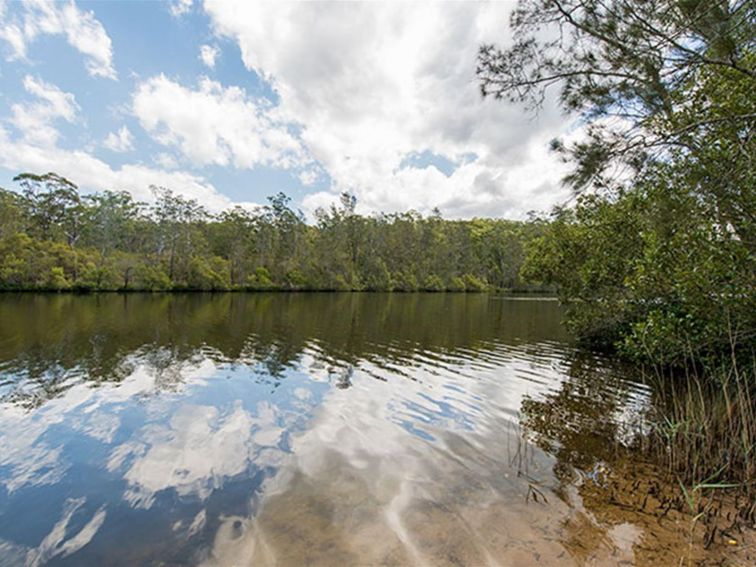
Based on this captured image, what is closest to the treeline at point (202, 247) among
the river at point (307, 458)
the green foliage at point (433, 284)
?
the green foliage at point (433, 284)

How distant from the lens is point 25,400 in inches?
320

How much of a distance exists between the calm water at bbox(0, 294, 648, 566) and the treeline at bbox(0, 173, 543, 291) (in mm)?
29519

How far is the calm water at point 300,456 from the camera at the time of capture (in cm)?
397

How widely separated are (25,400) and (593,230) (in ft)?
51.9

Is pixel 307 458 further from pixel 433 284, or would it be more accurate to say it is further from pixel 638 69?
pixel 433 284

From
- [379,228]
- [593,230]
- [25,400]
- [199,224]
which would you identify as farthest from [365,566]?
[379,228]

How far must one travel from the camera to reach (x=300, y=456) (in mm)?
6031

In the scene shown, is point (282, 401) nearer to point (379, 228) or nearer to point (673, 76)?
point (673, 76)

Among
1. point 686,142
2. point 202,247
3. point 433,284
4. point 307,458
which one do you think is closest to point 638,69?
point 686,142

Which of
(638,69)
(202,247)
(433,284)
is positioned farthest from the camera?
(433,284)

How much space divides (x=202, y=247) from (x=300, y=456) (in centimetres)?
4674

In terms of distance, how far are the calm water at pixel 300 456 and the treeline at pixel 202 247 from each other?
96.8ft

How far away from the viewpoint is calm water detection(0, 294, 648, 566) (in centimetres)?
397

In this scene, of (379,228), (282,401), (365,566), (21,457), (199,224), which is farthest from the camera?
(379,228)
